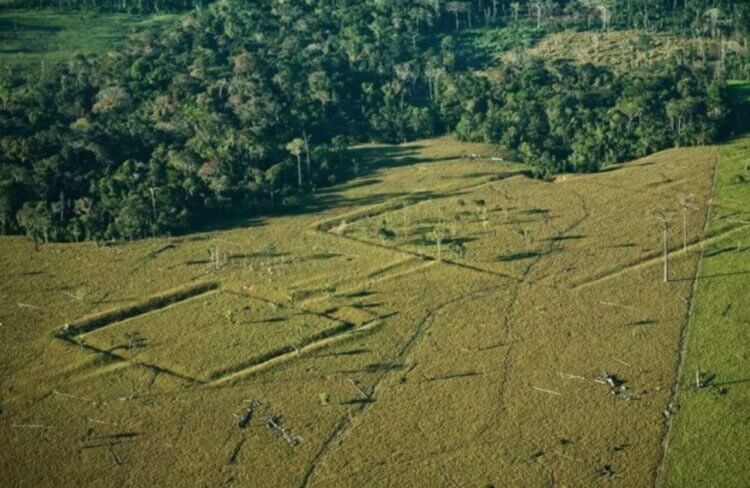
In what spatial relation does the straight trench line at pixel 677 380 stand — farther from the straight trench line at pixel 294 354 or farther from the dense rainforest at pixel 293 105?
the dense rainforest at pixel 293 105

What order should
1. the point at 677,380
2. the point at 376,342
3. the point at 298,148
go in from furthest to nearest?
1. the point at 298,148
2. the point at 376,342
3. the point at 677,380

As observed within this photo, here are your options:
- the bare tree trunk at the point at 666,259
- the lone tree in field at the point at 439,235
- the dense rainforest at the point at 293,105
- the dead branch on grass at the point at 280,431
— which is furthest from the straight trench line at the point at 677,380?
the dense rainforest at the point at 293,105

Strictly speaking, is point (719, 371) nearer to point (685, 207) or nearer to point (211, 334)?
point (685, 207)

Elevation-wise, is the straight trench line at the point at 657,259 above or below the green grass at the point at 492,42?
below

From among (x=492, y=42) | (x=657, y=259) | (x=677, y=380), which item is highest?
(x=492, y=42)

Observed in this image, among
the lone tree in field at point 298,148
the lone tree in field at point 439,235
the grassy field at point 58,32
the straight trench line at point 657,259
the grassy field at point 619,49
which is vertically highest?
the grassy field at point 58,32

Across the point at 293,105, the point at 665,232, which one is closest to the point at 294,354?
the point at 665,232
